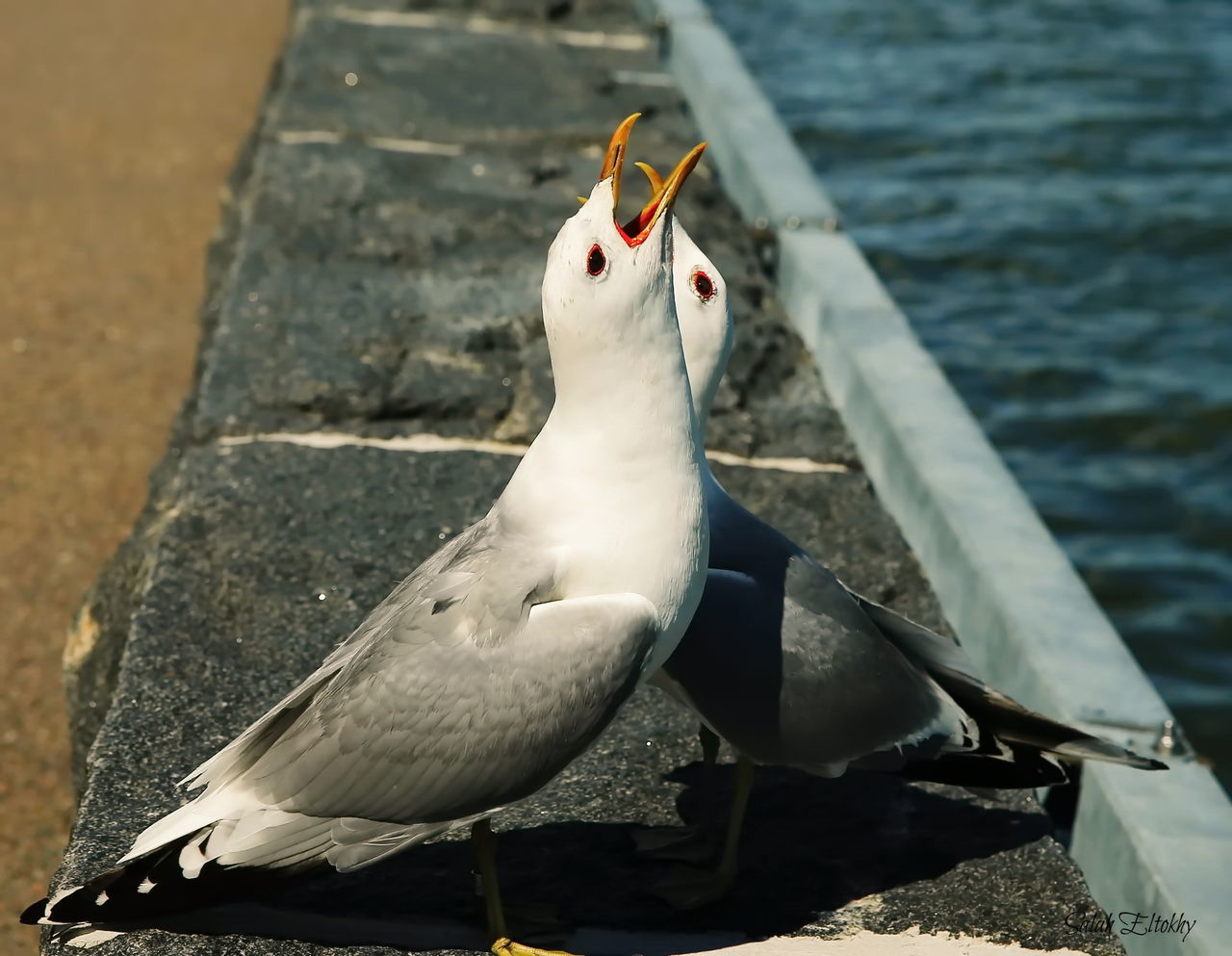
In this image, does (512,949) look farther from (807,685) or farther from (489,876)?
(807,685)

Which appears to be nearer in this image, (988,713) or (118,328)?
(988,713)

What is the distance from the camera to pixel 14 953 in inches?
119

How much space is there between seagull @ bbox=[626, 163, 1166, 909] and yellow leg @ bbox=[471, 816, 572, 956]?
29 centimetres

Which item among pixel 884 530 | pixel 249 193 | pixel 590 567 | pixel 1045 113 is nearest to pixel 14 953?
pixel 590 567

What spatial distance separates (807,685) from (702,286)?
2.25 ft

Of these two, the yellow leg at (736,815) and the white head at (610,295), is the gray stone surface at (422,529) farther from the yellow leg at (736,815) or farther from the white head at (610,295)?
the white head at (610,295)

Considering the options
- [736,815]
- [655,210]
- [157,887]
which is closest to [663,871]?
[736,815]

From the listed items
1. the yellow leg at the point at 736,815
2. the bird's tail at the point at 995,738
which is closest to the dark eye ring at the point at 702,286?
the bird's tail at the point at 995,738

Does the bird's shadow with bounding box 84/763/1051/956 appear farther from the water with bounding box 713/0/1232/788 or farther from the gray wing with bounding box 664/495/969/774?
the water with bounding box 713/0/1232/788

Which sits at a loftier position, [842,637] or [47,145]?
[842,637]

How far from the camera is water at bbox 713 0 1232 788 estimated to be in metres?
5.67

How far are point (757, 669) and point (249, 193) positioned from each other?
3412 millimetres

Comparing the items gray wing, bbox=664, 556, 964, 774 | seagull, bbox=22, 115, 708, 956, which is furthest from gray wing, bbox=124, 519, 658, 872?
gray wing, bbox=664, 556, 964, 774

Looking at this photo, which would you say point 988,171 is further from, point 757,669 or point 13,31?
point 757,669
